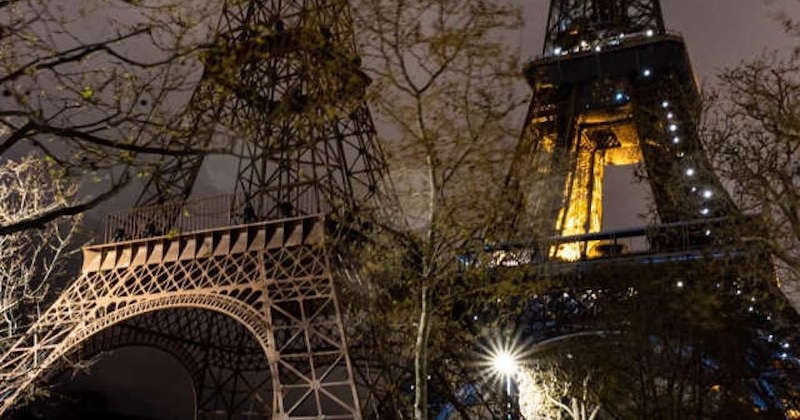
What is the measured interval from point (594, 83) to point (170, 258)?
24.8 m

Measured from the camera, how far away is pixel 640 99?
35844 mm

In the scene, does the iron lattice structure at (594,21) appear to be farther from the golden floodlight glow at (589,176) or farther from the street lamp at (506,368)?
the street lamp at (506,368)

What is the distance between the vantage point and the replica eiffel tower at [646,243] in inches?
707

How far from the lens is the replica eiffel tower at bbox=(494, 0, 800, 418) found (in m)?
18.0

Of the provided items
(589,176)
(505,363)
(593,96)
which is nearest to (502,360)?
(505,363)

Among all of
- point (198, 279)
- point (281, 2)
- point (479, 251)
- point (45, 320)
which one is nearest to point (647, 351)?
point (479, 251)

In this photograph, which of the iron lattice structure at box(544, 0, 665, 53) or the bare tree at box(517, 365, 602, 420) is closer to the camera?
the bare tree at box(517, 365, 602, 420)

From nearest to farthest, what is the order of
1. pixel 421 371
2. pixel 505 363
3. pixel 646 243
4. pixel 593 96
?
pixel 421 371
pixel 505 363
pixel 646 243
pixel 593 96

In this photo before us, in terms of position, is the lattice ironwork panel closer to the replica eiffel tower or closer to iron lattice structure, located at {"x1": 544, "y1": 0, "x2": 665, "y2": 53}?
the replica eiffel tower

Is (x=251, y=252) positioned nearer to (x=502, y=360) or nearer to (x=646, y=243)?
(x=502, y=360)

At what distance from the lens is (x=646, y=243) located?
97.5 ft

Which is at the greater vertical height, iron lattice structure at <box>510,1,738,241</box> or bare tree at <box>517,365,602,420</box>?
iron lattice structure at <box>510,1,738,241</box>

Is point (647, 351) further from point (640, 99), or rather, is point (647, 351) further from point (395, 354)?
point (640, 99)

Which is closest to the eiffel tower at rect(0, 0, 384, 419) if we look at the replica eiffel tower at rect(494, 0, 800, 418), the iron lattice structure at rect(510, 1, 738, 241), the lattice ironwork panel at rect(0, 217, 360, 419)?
the lattice ironwork panel at rect(0, 217, 360, 419)
